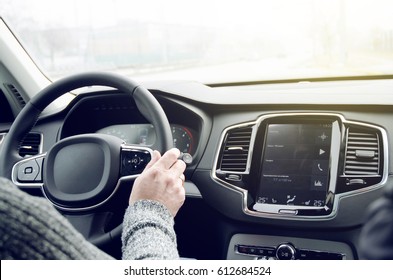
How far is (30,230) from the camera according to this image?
72cm

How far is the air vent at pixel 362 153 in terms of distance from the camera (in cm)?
172

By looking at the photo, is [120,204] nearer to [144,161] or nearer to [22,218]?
[144,161]

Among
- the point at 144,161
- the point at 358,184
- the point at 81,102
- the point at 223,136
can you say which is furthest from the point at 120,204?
the point at 358,184

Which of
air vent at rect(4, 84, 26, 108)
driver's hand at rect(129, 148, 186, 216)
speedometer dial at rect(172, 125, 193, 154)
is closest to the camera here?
driver's hand at rect(129, 148, 186, 216)

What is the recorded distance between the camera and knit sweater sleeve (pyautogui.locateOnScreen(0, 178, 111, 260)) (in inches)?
28.3

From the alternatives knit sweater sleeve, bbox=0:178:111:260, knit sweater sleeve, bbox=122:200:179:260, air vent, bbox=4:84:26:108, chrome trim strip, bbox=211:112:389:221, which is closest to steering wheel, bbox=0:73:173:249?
knit sweater sleeve, bbox=122:200:179:260

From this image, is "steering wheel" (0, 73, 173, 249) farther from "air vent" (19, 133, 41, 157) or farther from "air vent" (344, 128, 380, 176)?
"air vent" (344, 128, 380, 176)

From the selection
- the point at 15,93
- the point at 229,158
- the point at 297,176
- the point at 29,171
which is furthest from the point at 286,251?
the point at 15,93

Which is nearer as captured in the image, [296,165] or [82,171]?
[82,171]

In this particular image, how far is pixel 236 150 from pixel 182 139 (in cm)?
24

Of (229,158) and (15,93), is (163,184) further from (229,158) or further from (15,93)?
(15,93)

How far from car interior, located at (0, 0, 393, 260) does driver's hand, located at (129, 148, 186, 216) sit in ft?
0.46

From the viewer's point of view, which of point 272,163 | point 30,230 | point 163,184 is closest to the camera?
point 30,230
